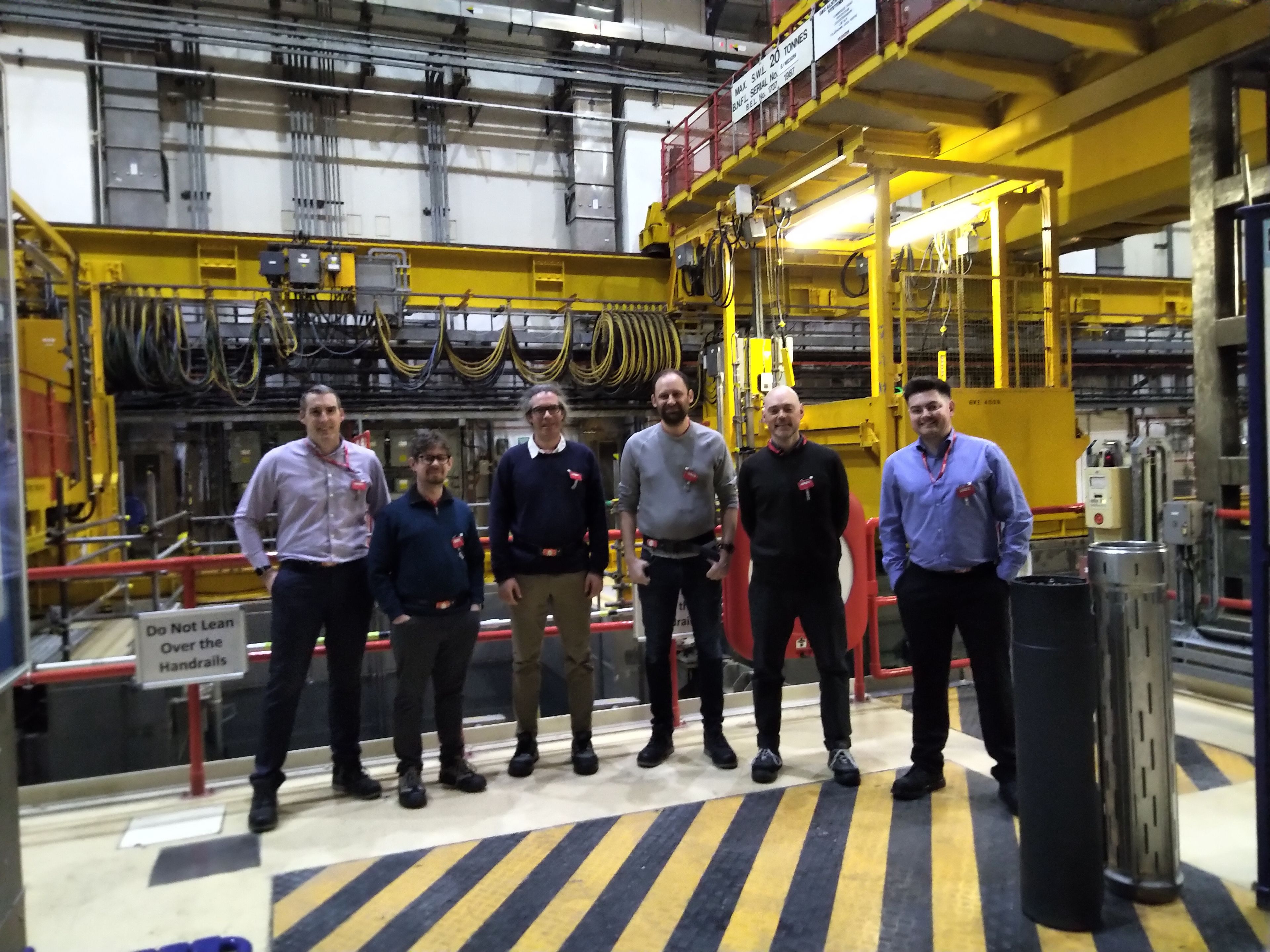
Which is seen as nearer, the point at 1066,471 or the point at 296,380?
the point at 1066,471

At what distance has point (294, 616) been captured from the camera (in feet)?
11.1

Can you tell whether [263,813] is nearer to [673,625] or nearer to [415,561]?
[415,561]

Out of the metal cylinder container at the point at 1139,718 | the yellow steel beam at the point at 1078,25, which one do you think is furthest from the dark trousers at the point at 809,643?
the yellow steel beam at the point at 1078,25

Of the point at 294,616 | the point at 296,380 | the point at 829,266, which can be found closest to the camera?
the point at 294,616

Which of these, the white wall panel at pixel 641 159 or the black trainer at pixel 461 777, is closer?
the black trainer at pixel 461 777

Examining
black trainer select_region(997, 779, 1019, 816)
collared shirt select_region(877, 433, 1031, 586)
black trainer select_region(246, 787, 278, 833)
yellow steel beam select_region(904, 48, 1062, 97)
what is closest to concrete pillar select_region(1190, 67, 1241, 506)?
yellow steel beam select_region(904, 48, 1062, 97)

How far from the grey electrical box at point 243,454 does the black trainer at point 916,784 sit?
27.7 feet

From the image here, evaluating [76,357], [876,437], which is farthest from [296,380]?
[876,437]

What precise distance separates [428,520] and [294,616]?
2.19 feet

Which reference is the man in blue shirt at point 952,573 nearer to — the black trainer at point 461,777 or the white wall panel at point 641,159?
the black trainer at point 461,777

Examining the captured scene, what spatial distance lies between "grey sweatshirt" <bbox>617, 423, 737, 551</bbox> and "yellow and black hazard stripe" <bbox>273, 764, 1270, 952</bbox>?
4.05 feet

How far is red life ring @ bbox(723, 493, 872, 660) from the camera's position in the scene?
4422 mm

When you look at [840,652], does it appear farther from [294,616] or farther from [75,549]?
[75,549]

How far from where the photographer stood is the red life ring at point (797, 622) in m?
4.42
